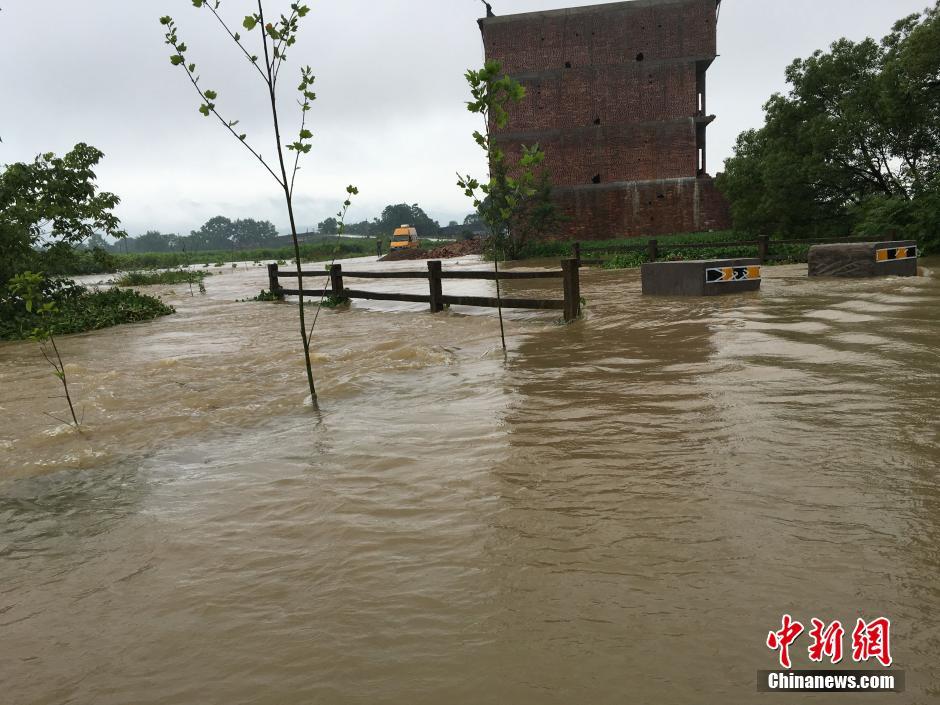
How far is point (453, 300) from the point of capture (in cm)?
1422

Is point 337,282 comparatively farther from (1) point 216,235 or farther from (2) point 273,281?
(1) point 216,235

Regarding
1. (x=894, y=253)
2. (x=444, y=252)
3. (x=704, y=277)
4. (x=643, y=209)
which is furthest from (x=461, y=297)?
(x=444, y=252)

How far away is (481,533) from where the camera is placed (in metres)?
3.60

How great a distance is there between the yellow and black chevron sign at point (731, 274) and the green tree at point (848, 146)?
10.7 metres

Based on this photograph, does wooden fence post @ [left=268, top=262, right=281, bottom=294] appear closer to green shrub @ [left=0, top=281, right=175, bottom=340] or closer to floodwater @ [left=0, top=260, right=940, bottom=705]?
green shrub @ [left=0, top=281, right=175, bottom=340]

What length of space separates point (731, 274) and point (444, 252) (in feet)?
132

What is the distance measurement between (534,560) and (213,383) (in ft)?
20.9

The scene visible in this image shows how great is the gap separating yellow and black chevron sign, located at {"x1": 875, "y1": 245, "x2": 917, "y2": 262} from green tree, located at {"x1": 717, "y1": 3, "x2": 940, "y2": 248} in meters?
7.21

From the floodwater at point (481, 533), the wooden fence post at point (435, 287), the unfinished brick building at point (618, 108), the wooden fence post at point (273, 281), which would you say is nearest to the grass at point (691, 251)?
the unfinished brick building at point (618, 108)

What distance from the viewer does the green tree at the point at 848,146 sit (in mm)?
22906

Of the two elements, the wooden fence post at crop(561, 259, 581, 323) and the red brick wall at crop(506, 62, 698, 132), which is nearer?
the wooden fence post at crop(561, 259, 581, 323)

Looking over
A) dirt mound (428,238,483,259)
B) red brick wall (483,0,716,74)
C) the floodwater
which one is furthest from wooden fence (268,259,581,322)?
dirt mound (428,238,483,259)

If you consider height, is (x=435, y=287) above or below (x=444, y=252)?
below

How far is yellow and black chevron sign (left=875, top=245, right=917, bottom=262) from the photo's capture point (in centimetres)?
1507
